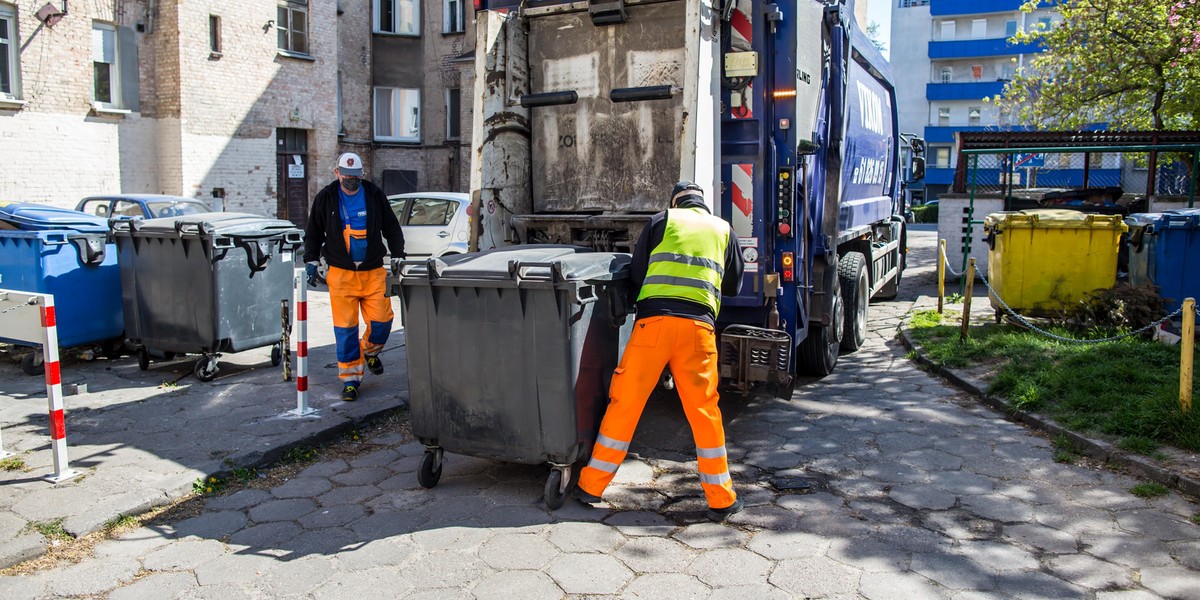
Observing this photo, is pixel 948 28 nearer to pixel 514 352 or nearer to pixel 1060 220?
pixel 1060 220

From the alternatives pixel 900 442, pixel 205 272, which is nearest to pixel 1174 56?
pixel 900 442

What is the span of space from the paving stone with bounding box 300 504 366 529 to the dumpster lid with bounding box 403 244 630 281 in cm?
119

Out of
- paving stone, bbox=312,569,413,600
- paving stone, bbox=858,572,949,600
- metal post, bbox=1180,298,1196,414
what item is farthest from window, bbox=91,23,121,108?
metal post, bbox=1180,298,1196,414

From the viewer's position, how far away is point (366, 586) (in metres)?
3.55

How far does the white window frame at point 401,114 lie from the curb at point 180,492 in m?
17.2

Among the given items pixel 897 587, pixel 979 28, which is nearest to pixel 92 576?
pixel 897 587

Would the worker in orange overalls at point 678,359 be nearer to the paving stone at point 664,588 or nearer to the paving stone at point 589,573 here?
the paving stone at point 589,573

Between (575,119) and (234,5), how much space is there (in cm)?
1392

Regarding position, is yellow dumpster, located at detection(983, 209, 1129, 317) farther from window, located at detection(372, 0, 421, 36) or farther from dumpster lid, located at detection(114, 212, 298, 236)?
window, located at detection(372, 0, 421, 36)

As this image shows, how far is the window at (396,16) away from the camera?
865 inches

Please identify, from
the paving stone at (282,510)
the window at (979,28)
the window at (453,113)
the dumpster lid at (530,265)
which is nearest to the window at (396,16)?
the window at (453,113)

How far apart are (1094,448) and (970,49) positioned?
153ft

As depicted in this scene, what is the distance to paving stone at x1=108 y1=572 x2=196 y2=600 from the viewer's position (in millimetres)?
3486

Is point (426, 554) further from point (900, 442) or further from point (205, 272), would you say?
point (205, 272)
